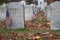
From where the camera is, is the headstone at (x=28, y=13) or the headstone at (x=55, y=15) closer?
the headstone at (x=55, y=15)

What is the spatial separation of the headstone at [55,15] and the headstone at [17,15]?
1.51m

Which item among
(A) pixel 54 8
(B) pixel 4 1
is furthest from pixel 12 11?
(B) pixel 4 1

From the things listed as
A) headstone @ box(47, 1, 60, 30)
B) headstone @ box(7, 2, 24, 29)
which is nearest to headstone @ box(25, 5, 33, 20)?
headstone @ box(7, 2, 24, 29)

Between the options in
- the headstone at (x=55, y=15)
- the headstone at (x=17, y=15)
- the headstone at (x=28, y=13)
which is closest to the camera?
the headstone at (x=55, y=15)

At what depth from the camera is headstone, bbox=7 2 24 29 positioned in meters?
12.1

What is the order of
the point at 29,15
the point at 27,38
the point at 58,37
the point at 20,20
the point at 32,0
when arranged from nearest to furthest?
the point at 27,38 → the point at 58,37 → the point at 20,20 → the point at 29,15 → the point at 32,0

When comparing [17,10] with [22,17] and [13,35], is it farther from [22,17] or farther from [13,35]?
[13,35]

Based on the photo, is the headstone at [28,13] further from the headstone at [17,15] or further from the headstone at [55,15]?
the headstone at [55,15]

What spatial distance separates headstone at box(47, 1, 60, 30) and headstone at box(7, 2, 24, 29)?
151cm

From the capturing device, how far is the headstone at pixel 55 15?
36.9 ft

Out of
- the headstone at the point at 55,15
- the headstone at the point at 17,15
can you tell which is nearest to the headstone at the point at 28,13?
the headstone at the point at 17,15

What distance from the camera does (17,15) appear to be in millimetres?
12266

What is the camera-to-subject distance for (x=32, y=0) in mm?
43938

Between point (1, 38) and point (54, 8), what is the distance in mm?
3268
